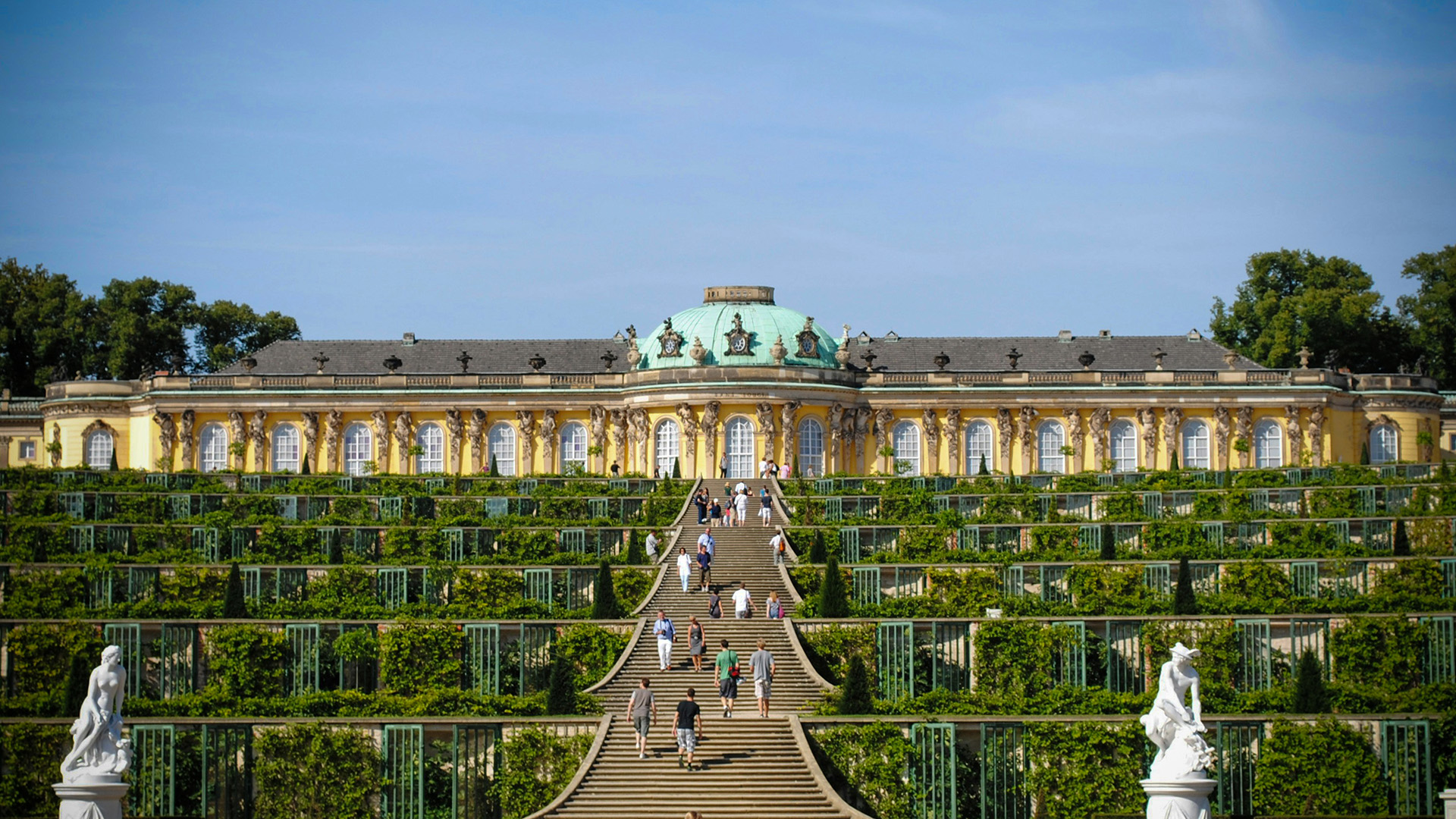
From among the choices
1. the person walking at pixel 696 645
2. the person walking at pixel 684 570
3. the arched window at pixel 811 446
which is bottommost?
the person walking at pixel 696 645

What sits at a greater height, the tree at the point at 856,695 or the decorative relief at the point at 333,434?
the decorative relief at the point at 333,434

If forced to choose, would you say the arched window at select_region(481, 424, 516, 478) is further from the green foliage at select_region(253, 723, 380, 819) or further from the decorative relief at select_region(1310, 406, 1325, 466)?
the green foliage at select_region(253, 723, 380, 819)

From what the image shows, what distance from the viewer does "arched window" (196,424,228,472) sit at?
77.3 meters

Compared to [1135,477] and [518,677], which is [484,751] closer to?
[518,677]

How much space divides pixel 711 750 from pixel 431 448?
152 ft

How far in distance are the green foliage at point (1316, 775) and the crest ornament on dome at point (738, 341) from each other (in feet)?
143

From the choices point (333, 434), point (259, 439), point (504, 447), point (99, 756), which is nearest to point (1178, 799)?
point (99, 756)

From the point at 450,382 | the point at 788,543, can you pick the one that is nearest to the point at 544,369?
the point at 450,382

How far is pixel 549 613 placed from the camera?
42.6 meters

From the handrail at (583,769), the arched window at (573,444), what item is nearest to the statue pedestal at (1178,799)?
the handrail at (583,769)

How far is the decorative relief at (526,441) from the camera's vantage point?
254ft

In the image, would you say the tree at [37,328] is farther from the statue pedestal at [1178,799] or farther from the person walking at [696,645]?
the statue pedestal at [1178,799]

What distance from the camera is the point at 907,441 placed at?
7644cm

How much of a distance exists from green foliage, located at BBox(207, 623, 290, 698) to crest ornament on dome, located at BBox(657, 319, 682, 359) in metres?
36.7
